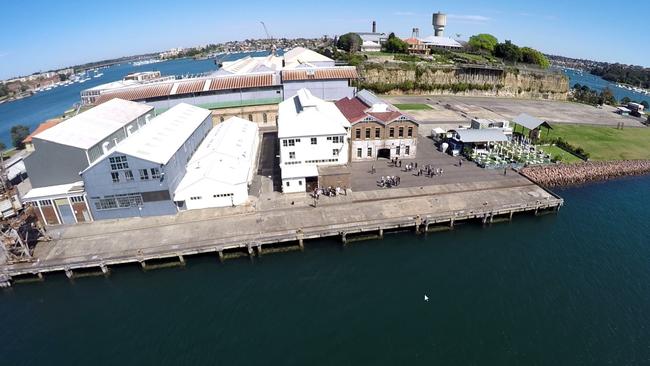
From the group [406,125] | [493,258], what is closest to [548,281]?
[493,258]

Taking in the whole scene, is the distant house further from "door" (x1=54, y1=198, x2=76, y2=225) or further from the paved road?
"door" (x1=54, y1=198, x2=76, y2=225)

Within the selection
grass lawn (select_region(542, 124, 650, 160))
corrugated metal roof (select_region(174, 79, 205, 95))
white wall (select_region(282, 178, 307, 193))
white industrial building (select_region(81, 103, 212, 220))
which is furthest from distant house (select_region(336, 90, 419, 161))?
corrugated metal roof (select_region(174, 79, 205, 95))

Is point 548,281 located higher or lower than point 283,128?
lower

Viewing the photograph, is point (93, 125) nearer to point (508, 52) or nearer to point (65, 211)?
point (65, 211)

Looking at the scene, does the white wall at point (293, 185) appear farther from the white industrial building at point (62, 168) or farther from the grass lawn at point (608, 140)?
the grass lawn at point (608, 140)

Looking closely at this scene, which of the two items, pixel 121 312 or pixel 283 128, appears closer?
pixel 121 312

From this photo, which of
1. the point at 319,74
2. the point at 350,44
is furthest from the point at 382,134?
the point at 350,44

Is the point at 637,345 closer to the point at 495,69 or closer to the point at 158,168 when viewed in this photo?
the point at 158,168
